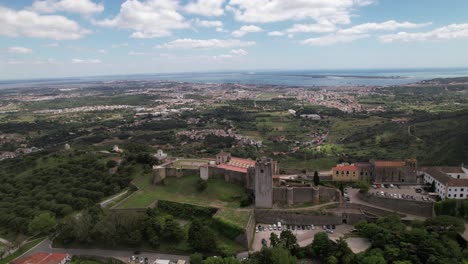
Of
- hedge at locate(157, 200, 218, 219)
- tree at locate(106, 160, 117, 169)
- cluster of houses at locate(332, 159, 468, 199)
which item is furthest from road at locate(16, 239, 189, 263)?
cluster of houses at locate(332, 159, 468, 199)

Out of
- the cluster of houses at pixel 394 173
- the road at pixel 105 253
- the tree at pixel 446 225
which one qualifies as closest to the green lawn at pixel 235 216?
the road at pixel 105 253

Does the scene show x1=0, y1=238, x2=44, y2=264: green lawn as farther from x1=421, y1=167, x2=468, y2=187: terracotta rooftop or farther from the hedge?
x1=421, y1=167, x2=468, y2=187: terracotta rooftop

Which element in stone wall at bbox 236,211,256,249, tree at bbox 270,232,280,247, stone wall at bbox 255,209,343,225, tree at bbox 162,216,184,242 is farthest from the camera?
stone wall at bbox 255,209,343,225

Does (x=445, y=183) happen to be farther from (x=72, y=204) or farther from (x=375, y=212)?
(x=72, y=204)

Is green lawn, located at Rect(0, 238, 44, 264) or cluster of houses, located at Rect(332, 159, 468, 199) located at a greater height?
cluster of houses, located at Rect(332, 159, 468, 199)

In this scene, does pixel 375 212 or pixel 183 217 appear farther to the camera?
pixel 183 217

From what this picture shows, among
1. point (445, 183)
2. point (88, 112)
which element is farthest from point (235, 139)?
point (88, 112)
